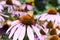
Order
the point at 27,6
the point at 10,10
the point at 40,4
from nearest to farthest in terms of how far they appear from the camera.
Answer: the point at 10,10 → the point at 27,6 → the point at 40,4

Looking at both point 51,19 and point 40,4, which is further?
point 40,4

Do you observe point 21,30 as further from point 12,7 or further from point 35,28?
point 12,7

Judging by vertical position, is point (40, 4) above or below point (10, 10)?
below

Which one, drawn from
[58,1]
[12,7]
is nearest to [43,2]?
[58,1]

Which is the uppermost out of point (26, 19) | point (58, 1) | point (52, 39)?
point (26, 19)

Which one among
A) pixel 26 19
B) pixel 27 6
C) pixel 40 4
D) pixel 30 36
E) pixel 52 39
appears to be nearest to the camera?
pixel 30 36

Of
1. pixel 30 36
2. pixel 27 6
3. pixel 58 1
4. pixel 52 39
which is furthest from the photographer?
pixel 58 1

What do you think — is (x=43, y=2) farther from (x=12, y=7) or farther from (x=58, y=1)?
(x=12, y=7)

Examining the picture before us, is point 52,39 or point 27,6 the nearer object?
point 52,39

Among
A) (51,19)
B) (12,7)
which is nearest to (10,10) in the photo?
(12,7)

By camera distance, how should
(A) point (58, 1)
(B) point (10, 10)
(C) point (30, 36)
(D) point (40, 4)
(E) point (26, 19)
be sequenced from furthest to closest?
1. (A) point (58, 1)
2. (D) point (40, 4)
3. (B) point (10, 10)
4. (E) point (26, 19)
5. (C) point (30, 36)
